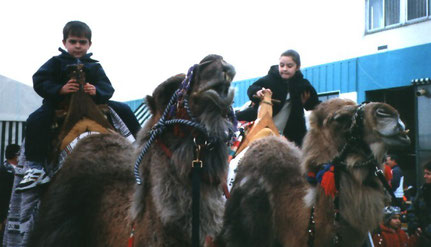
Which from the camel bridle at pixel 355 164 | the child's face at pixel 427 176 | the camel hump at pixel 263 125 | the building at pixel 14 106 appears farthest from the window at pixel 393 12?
the camel bridle at pixel 355 164

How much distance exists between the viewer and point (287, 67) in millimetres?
6039

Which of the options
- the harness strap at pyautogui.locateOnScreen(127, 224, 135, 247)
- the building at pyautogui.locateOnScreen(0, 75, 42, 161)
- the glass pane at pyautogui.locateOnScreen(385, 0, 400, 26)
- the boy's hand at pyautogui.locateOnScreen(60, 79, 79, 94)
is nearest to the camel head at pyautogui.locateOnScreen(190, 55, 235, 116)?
the harness strap at pyautogui.locateOnScreen(127, 224, 135, 247)

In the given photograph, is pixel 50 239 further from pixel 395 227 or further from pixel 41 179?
pixel 395 227

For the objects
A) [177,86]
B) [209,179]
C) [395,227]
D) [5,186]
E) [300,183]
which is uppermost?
[177,86]

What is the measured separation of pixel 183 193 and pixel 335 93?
11932 mm

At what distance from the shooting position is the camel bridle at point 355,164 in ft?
12.8

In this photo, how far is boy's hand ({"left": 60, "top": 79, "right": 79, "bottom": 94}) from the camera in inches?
176

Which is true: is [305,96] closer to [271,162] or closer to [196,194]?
[271,162]

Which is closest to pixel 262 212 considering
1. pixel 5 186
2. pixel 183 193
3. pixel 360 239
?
pixel 360 239

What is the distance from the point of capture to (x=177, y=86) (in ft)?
10.7

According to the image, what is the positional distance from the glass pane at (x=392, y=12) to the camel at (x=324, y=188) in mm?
11039

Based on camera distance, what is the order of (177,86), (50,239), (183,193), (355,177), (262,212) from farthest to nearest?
(262,212)
(355,177)
(50,239)
(177,86)
(183,193)

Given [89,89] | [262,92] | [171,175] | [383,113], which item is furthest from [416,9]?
[171,175]

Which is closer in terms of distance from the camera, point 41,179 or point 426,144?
point 41,179
